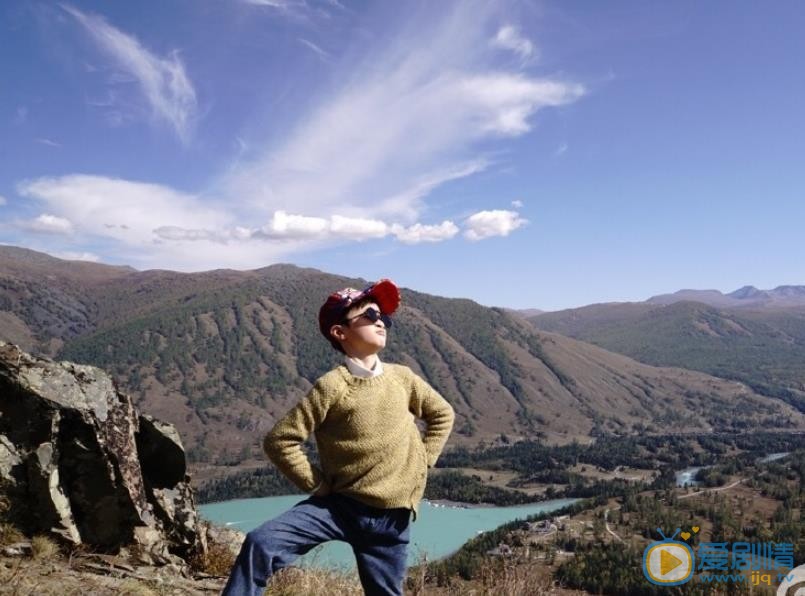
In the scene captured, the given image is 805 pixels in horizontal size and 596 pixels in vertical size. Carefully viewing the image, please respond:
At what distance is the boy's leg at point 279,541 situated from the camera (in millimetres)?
3803

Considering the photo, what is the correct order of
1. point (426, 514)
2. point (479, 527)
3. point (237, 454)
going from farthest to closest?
point (237, 454), point (426, 514), point (479, 527)

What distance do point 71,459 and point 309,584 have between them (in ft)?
10.1

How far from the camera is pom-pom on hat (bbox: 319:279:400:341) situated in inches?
174

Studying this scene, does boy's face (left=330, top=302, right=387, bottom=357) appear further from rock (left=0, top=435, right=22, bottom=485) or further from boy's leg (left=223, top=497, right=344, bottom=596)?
rock (left=0, top=435, right=22, bottom=485)

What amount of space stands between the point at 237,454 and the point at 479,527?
318 ft

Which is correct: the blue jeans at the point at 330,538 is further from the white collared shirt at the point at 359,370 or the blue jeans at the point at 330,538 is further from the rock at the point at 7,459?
the rock at the point at 7,459

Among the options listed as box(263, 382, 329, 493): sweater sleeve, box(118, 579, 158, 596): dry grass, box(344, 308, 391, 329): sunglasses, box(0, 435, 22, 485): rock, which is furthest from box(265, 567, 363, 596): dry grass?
box(344, 308, 391, 329): sunglasses

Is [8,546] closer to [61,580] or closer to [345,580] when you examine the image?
[61,580]

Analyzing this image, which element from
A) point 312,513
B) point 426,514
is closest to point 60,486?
point 312,513

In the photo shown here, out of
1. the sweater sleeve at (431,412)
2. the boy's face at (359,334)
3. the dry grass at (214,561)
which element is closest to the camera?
the boy's face at (359,334)

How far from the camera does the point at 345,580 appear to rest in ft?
24.1

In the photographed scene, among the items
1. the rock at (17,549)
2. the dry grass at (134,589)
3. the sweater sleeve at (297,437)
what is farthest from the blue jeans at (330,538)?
the rock at (17,549)

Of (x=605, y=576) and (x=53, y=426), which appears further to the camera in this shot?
(x=605, y=576)

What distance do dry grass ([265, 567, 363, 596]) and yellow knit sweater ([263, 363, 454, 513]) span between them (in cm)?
275
